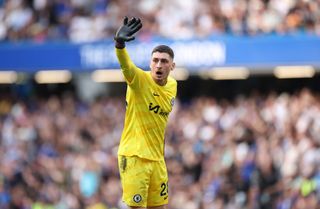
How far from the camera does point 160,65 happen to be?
1029 centimetres

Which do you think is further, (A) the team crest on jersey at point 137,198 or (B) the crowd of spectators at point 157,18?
(B) the crowd of spectators at point 157,18

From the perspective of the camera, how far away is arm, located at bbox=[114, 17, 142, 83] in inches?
381

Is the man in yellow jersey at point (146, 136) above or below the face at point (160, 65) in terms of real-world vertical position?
below

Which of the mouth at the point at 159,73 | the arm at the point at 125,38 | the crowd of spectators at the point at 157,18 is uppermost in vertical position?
the crowd of spectators at the point at 157,18

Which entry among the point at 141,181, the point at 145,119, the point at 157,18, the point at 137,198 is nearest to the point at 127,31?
the point at 145,119

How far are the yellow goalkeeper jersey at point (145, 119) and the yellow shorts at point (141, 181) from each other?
3.3 inches

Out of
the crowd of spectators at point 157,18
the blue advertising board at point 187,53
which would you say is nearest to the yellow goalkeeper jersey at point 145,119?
the crowd of spectators at point 157,18

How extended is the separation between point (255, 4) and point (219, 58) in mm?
1829

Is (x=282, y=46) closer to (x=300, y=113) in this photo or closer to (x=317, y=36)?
(x=317, y=36)

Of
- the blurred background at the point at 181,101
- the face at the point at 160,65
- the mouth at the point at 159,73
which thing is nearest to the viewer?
the face at the point at 160,65

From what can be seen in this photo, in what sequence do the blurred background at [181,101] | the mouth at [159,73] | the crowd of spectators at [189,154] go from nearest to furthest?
1. the mouth at [159,73]
2. the crowd of spectators at [189,154]
3. the blurred background at [181,101]

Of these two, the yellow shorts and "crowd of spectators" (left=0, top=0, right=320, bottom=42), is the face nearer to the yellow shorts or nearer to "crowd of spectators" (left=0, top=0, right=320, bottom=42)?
the yellow shorts

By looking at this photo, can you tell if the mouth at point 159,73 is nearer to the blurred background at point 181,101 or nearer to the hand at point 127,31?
the hand at point 127,31

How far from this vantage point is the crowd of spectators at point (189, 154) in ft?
56.5
